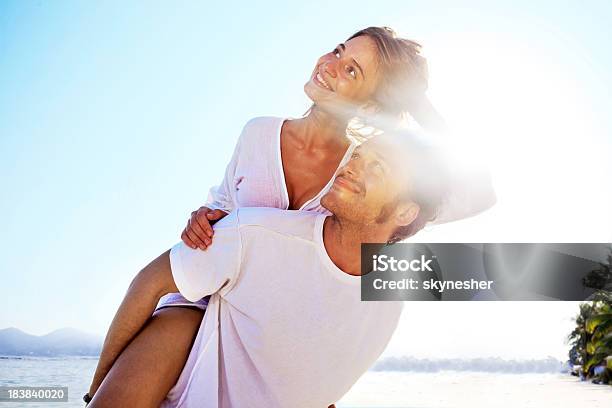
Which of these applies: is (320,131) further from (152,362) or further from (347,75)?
(152,362)

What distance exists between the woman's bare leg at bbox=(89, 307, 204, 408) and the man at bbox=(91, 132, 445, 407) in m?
0.01

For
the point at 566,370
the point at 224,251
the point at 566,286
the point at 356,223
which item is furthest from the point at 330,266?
the point at 566,370

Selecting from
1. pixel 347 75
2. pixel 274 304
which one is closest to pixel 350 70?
pixel 347 75

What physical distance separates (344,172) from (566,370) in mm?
73729

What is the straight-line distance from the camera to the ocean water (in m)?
39.3

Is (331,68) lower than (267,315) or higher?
higher

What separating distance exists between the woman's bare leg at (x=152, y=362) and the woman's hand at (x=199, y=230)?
323mm

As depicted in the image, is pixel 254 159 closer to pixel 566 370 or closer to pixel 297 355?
pixel 297 355

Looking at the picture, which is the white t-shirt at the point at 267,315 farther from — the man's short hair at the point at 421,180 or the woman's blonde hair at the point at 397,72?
the woman's blonde hair at the point at 397,72

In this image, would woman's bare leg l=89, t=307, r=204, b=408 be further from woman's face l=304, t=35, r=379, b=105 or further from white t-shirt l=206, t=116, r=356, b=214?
woman's face l=304, t=35, r=379, b=105

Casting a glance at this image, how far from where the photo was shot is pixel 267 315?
9.80 ft

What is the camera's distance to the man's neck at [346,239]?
9.93ft

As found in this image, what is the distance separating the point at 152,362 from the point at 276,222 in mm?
757

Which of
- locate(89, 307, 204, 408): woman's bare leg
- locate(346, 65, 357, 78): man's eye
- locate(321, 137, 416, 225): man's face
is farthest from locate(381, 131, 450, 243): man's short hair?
locate(89, 307, 204, 408): woman's bare leg
